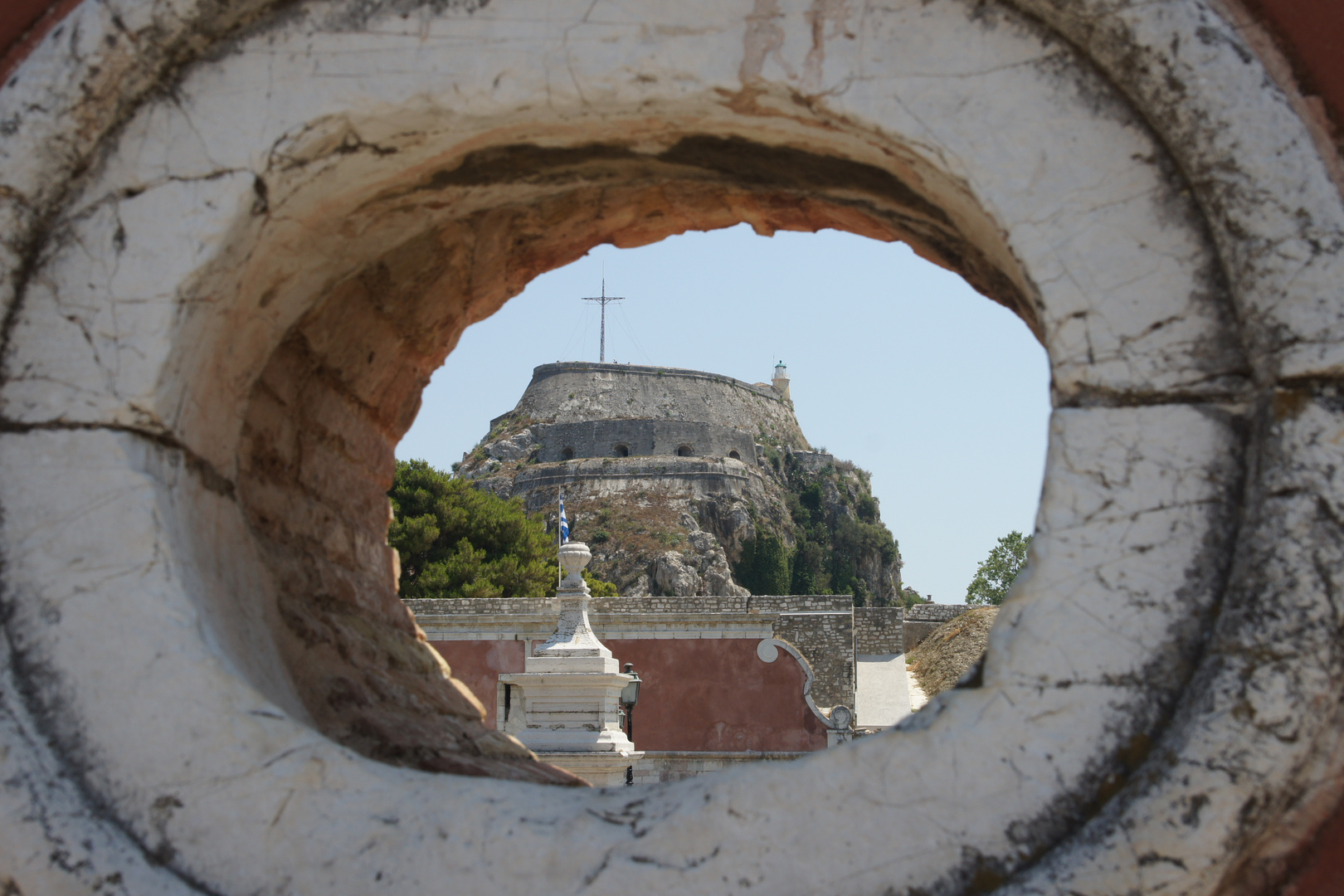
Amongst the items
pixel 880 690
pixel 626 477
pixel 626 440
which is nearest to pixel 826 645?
pixel 880 690

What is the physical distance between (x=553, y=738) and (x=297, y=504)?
19.5 feet

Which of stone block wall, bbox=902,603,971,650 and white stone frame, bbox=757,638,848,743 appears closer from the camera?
white stone frame, bbox=757,638,848,743

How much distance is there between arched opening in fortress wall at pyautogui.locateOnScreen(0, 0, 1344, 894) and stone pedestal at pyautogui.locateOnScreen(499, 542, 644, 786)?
6.19 m

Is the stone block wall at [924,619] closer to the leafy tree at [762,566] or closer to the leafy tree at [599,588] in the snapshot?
the leafy tree at [599,588]

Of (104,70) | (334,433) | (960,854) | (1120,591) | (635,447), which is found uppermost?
(635,447)

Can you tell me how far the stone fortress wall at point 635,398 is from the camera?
53.3 m

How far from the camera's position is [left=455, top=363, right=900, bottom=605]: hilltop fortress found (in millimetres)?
45625

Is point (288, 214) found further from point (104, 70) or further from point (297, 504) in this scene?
point (297, 504)

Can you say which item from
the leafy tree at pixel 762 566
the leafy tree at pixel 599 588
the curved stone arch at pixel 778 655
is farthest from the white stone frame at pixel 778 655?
the leafy tree at pixel 762 566

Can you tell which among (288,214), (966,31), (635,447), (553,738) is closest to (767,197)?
(966,31)

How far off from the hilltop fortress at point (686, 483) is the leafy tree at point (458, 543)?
15045 millimetres

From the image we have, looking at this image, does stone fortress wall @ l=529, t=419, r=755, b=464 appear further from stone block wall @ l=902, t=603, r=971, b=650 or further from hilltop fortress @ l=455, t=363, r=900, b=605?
stone block wall @ l=902, t=603, r=971, b=650

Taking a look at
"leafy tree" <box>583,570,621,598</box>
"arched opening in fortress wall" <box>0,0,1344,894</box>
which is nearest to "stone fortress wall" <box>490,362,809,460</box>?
"leafy tree" <box>583,570,621,598</box>

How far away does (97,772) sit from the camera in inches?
64.0
